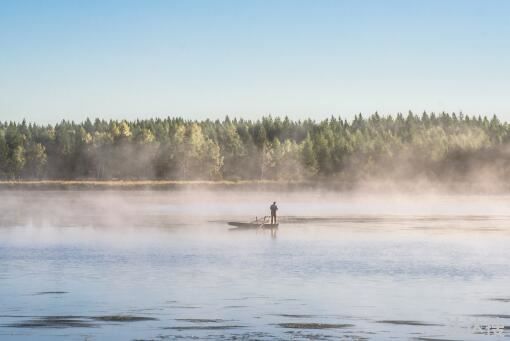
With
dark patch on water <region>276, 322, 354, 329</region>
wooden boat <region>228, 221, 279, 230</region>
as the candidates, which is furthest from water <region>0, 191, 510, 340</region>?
wooden boat <region>228, 221, 279, 230</region>

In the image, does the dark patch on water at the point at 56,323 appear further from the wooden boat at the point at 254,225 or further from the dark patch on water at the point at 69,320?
the wooden boat at the point at 254,225

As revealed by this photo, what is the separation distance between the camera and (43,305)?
1211 inches

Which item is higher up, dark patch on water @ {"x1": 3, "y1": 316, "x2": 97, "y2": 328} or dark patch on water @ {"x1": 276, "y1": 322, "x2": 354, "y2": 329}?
dark patch on water @ {"x1": 276, "y1": 322, "x2": 354, "y2": 329}

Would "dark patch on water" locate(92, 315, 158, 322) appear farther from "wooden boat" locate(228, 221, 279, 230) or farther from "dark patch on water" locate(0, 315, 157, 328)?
"wooden boat" locate(228, 221, 279, 230)

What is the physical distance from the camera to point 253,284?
121 ft

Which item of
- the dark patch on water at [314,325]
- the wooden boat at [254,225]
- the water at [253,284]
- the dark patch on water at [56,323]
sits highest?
the wooden boat at [254,225]

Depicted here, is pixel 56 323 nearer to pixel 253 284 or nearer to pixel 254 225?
pixel 253 284

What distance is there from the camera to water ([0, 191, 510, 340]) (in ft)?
88.2

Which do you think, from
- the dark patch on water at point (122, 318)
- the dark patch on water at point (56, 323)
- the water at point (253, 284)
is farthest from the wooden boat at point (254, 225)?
the dark patch on water at point (56, 323)

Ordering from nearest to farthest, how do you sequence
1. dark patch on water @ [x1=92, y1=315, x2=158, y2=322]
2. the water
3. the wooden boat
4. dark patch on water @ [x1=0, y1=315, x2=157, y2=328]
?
the water < dark patch on water @ [x1=0, y1=315, x2=157, y2=328] < dark patch on water @ [x1=92, y1=315, x2=158, y2=322] < the wooden boat

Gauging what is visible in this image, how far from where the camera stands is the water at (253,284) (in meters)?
26.9

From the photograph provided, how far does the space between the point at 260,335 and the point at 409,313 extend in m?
6.03

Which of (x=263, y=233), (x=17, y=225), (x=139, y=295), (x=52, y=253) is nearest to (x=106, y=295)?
(x=139, y=295)

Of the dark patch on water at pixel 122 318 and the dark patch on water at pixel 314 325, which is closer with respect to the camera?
the dark patch on water at pixel 314 325
